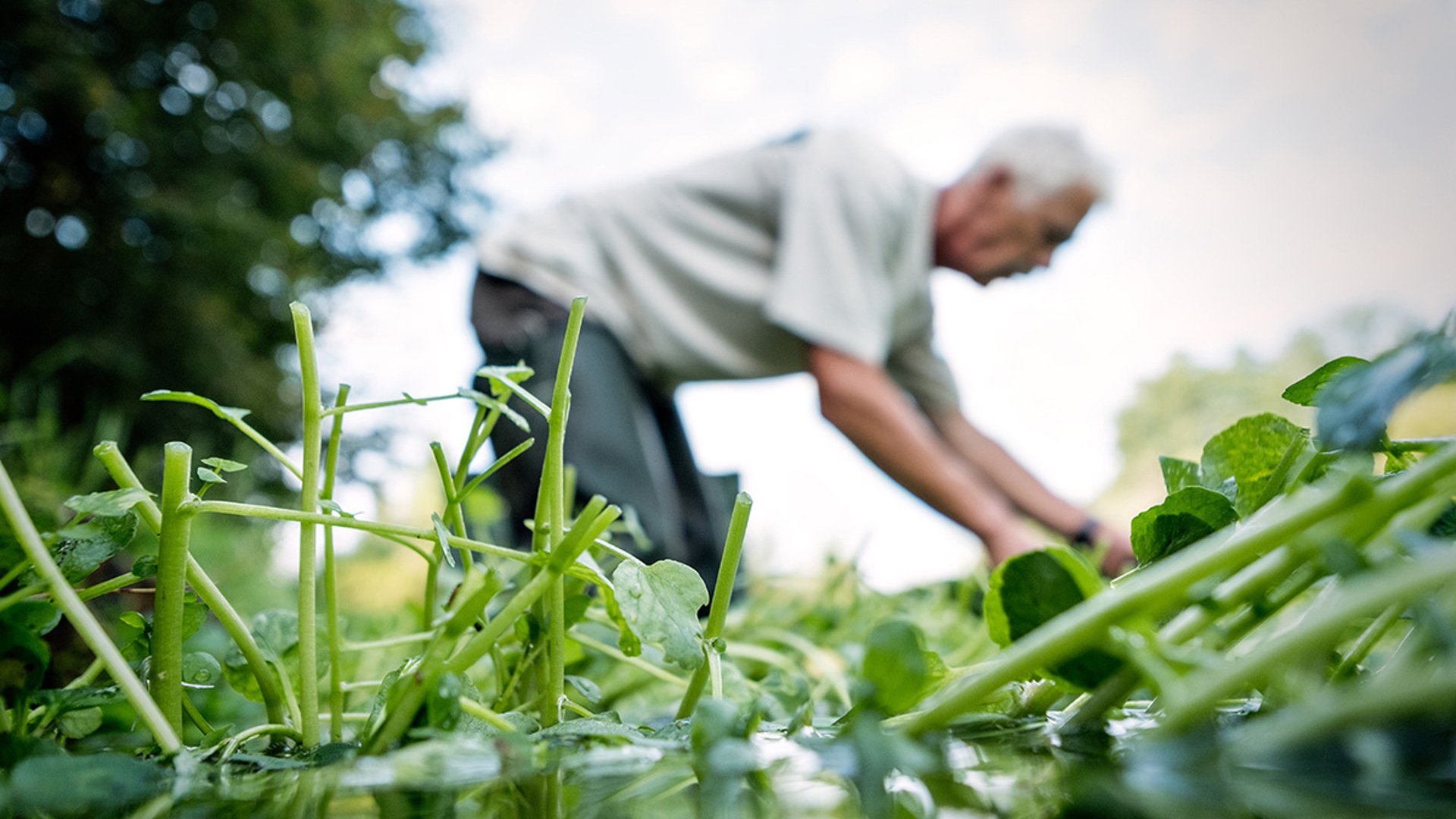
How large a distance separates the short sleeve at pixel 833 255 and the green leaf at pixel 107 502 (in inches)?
56.9

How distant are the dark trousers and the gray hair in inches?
37.9

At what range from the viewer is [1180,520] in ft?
0.72

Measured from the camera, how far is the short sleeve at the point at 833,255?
163cm

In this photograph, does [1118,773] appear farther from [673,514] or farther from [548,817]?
[673,514]

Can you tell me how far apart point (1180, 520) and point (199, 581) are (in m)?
0.25

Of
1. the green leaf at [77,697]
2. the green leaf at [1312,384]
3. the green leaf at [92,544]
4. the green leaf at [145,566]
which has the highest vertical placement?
the green leaf at [1312,384]

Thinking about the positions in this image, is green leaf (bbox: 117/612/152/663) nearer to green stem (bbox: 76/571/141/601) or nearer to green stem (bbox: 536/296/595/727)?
green stem (bbox: 76/571/141/601)

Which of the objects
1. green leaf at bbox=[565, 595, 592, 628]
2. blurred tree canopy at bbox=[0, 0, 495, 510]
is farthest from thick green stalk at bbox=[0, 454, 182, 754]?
blurred tree canopy at bbox=[0, 0, 495, 510]

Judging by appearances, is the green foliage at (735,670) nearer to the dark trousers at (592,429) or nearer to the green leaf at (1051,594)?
the green leaf at (1051,594)

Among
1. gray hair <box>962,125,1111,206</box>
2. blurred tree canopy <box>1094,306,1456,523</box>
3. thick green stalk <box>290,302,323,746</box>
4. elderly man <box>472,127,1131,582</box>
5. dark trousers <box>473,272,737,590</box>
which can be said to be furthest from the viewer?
blurred tree canopy <box>1094,306,1456,523</box>

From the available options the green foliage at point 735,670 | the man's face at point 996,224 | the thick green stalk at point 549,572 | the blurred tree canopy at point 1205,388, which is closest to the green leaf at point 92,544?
the green foliage at point 735,670

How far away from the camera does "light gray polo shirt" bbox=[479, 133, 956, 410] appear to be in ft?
5.41

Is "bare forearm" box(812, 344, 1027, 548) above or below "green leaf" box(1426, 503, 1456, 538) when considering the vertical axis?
above

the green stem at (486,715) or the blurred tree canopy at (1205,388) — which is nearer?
the green stem at (486,715)
